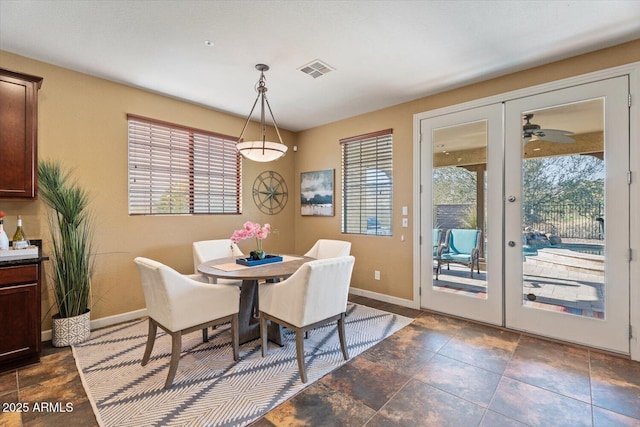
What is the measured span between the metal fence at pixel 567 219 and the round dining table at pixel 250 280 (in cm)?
241

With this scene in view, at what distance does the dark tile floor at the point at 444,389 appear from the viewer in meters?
1.81

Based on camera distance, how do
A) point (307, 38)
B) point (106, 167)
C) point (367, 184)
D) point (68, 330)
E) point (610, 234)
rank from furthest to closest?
point (367, 184), point (106, 167), point (68, 330), point (610, 234), point (307, 38)

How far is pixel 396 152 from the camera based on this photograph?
158 inches

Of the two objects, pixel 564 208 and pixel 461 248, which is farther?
pixel 461 248

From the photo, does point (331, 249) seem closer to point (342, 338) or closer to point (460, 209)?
point (342, 338)

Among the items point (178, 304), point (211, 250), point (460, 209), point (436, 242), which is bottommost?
point (178, 304)

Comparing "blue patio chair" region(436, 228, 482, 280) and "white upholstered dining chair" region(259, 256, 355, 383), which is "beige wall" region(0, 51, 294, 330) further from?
A: "blue patio chair" region(436, 228, 482, 280)

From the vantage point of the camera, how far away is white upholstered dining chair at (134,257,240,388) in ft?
6.88

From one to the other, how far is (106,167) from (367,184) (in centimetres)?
326

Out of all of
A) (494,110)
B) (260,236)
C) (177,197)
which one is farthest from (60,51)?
(494,110)

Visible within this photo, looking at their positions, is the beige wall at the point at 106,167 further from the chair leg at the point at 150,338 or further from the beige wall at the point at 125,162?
the chair leg at the point at 150,338

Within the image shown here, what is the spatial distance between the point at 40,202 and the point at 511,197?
471 centimetres

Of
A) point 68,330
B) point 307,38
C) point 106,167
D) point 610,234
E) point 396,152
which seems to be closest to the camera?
point 307,38

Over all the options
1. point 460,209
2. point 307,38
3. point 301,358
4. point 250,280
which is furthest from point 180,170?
point 460,209
